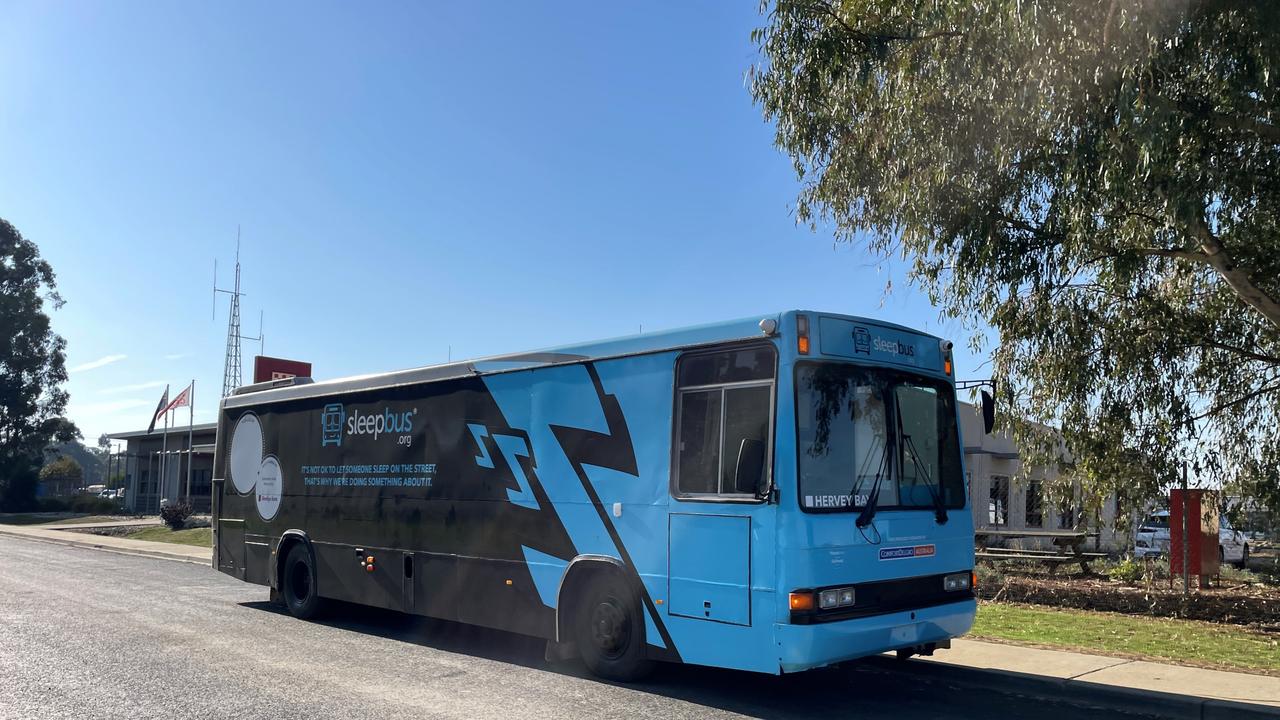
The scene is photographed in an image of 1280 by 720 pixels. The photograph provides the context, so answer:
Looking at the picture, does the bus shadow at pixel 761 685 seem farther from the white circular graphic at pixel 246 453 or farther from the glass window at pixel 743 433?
the white circular graphic at pixel 246 453

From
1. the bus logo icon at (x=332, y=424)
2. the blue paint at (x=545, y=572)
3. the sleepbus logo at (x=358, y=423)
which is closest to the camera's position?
the blue paint at (x=545, y=572)

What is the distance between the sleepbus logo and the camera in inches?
437

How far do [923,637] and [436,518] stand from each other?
17.2ft

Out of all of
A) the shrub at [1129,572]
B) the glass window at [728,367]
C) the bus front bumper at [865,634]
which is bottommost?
the shrub at [1129,572]

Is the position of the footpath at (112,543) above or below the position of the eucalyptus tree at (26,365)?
below

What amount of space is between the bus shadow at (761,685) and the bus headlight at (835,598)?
924 mm

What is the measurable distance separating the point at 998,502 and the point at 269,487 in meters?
21.6

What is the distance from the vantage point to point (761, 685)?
8539 mm

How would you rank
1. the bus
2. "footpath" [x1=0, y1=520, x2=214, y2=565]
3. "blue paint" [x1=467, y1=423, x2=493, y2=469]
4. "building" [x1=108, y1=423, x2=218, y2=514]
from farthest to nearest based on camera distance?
"building" [x1=108, y1=423, x2=218, y2=514]
"footpath" [x1=0, y1=520, x2=214, y2=565]
"blue paint" [x1=467, y1=423, x2=493, y2=469]
the bus

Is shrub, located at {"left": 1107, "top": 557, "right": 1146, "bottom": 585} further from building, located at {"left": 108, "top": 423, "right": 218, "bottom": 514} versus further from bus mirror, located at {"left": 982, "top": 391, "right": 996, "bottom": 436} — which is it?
building, located at {"left": 108, "top": 423, "right": 218, "bottom": 514}

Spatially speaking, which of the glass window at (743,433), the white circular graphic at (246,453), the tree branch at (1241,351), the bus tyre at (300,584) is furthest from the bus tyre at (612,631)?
the tree branch at (1241,351)

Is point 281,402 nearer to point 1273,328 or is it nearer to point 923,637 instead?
point 923,637

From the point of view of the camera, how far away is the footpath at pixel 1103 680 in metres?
7.46

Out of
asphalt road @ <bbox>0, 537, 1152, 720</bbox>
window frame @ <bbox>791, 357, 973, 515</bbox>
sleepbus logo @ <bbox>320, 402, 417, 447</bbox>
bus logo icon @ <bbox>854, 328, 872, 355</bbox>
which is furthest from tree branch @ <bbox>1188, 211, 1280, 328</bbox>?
sleepbus logo @ <bbox>320, 402, 417, 447</bbox>
